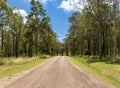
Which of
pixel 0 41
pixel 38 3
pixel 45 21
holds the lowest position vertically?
pixel 0 41

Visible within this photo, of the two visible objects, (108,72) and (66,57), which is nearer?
(108,72)

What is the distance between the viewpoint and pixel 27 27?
240 feet

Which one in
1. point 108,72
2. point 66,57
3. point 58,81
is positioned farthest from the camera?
point 66,57

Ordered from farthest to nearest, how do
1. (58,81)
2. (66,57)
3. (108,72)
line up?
(66,57) < (108,72) < (58,81)

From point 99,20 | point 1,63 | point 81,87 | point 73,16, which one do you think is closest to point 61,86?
point 81,87

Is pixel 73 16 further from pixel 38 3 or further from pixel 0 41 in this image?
pixel 0 41

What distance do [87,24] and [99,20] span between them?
16.6 ft

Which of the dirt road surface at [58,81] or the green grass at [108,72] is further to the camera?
the green grass at [108,72]

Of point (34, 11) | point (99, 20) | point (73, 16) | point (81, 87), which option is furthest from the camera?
point (73, 16)

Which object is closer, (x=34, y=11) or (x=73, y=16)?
(x=34, y=11)

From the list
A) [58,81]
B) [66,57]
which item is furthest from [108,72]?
[66,57]

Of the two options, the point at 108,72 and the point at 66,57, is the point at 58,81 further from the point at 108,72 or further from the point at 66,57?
the point at 66,57

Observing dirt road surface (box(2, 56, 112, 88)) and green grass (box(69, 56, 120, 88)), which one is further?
green grass (box(69, 56, 120, 88))

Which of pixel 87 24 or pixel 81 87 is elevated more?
pixel 87 24
